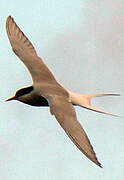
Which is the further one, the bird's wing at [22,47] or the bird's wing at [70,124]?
the bird's wing at [22,47]

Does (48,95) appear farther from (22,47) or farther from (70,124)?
(22,47)

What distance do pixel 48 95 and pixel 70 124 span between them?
1845 millimetres

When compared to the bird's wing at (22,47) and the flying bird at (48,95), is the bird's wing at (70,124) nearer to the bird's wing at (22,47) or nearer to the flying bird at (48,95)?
the flying bird at (48,95)

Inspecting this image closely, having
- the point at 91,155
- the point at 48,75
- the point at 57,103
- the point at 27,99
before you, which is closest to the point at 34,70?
the point at 48,75

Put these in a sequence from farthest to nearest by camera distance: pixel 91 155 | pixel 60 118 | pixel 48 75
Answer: pixel 48 75 < pixel 60 118 < pixel 91 155

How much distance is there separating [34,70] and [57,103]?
2.65m

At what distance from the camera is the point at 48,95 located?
12.9 m

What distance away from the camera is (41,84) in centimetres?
1384

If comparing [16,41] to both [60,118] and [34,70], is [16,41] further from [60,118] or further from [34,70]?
[60,118]

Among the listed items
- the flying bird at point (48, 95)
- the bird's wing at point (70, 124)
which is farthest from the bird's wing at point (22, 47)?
the bird's wing at point (70, 124)

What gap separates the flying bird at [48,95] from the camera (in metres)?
10.8

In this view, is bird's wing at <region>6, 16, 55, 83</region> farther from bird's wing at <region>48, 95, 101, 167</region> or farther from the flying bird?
bird's wing at <region>48, 95, 101, 167</region>

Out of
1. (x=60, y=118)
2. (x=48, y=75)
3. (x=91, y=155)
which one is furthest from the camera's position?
(x=48, y=75)

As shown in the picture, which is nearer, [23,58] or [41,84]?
[41,84]
